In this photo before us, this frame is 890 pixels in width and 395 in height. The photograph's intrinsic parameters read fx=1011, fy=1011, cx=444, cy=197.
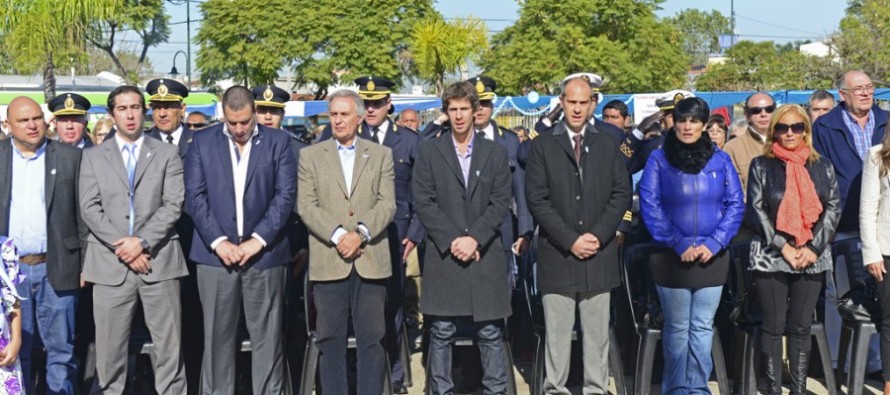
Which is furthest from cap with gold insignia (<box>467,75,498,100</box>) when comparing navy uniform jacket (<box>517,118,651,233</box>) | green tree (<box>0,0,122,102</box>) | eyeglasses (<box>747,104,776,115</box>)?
green tree (<box>0,0,122,102</box>)

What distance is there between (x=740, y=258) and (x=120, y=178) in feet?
12.5

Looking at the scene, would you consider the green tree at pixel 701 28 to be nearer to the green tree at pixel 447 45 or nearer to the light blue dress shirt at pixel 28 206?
the green tree at pixel 447 45

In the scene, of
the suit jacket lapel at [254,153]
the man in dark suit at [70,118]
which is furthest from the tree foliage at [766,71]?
the suit jacket lapel at [254,153]

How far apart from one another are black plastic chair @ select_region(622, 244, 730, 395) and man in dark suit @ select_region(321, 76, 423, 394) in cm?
139

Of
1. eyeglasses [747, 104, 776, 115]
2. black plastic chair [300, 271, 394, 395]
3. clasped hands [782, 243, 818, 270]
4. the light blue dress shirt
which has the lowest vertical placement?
black plastic chair [300, 271, 394, 395]

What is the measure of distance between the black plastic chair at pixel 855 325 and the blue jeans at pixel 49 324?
4735mm

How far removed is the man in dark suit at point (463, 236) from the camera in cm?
593

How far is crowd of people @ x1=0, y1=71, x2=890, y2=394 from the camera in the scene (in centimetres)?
590

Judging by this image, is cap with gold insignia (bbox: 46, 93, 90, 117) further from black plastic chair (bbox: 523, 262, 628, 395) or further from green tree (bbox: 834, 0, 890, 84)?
green tree (bbox: 834, 0, 890, 84)

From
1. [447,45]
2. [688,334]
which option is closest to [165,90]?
[688,334]

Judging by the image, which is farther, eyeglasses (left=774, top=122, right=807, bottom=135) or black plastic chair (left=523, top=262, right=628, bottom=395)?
black plastic chair (left=523, top=262, right=628, bottom=395)

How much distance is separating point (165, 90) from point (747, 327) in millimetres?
4424

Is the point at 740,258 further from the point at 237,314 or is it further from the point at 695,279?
the point at 237,314

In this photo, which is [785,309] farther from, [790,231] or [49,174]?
[49,174]
